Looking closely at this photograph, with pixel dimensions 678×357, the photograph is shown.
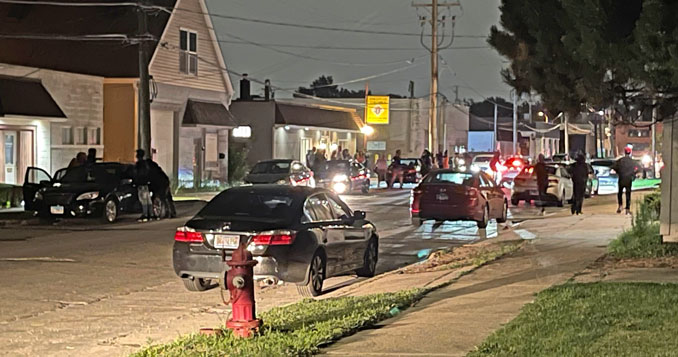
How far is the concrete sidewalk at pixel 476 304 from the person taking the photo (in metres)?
8.98

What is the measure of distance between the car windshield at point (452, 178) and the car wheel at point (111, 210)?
7.92 m

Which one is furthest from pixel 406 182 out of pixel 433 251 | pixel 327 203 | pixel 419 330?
pixel 419 330

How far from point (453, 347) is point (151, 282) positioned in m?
6.44

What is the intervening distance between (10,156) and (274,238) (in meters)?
22.2

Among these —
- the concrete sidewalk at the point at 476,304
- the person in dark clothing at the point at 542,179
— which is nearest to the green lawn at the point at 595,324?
the concrete sidewalk at the point at 476,304

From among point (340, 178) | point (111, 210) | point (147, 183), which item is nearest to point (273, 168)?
point (340, 178)

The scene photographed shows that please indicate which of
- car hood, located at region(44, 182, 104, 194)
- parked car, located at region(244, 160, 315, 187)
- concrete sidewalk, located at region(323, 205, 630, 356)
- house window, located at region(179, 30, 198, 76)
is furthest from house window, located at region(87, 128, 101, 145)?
concrete sidewalk, located at region(323, 205, 630, 356)

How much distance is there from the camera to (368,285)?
14078mm

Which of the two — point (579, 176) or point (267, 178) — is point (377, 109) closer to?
point (267, 178)

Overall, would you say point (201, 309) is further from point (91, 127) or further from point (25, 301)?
point (91, 127)

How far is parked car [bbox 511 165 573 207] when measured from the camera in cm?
3198

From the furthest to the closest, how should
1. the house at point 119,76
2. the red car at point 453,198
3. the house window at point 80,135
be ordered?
1. the house window at point 80,135
2. the house at point 119,76
3. the red car at point 453,198

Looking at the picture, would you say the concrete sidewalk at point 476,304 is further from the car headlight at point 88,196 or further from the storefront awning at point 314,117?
the storefront awning at point 314,117

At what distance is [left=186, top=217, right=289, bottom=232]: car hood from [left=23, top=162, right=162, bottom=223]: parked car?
12342 mm
